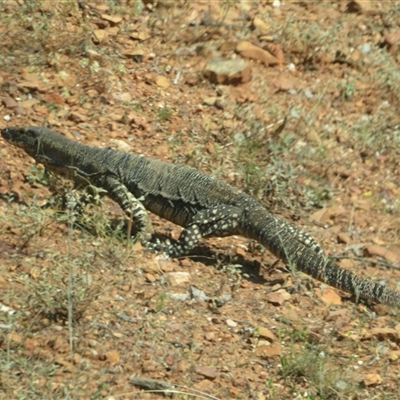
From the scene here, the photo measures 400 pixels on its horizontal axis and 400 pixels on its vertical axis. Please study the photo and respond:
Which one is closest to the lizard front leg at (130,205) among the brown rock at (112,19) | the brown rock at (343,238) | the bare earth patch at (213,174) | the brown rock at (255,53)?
the bare earth patch at (213,174)

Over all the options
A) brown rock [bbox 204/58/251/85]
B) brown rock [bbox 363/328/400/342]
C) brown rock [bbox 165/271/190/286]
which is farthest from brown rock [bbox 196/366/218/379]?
brown rock [bbox 204/58/251/85]

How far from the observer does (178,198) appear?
381 inches

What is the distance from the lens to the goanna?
30.6 feet

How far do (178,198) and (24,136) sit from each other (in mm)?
1627

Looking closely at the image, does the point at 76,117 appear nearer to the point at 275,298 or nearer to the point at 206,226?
Result: the point at 206,226

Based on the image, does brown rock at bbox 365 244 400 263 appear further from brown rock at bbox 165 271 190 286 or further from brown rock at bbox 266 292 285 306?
brown rock at bbox 165 271 190 286

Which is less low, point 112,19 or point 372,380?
point 112,19

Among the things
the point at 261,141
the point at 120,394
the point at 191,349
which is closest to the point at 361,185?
the point at 261,141

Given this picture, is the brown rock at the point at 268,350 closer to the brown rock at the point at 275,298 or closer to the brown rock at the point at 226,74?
the brown rock at the point at 275,298

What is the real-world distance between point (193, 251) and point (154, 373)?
2.35 m

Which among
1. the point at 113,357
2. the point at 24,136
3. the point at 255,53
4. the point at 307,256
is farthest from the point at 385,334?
the point at 255,53

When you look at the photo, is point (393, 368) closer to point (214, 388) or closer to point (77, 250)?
point (214, 388)

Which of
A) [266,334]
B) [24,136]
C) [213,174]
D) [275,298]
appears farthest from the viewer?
[213,174]

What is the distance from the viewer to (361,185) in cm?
1125
